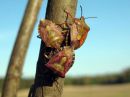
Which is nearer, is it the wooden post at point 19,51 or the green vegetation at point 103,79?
the wooden post at point 19,51

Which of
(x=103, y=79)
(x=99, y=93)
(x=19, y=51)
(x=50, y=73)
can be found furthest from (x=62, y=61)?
(x=103, y=79)

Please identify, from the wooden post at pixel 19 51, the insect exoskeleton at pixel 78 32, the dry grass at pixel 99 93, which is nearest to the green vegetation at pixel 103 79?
the dry grass at pixel 99 93

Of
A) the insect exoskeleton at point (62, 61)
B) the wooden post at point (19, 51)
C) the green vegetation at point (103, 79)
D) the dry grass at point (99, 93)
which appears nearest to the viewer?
the wooden post at point (19, 51)

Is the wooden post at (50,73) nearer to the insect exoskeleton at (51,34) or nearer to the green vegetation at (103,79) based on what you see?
the insect exoskeleton at (51,34)

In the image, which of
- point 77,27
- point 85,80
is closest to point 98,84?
point 85,80

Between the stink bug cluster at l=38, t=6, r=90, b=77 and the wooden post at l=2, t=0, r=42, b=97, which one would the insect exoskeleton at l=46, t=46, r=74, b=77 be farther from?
the wooden post at l=2, t=0, r=42, b=97

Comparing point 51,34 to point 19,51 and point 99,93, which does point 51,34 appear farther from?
point 99,93
